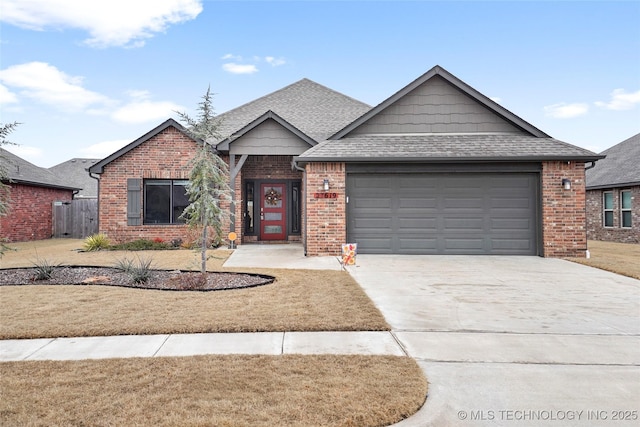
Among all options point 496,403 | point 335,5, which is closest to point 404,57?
point 335,5

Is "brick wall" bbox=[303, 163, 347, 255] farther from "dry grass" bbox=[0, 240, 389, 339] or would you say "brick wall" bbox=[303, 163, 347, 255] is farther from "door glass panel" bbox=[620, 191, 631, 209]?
"door glass panel" bbox=[620, 191, 631, 209]

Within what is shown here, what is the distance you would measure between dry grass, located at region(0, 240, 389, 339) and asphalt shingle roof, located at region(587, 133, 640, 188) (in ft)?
50.3

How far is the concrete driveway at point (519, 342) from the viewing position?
258 centimetres

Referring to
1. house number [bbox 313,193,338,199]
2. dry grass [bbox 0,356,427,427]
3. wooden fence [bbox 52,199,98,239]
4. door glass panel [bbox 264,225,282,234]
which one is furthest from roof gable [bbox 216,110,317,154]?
dry grass [bbox 0,356,427,427]

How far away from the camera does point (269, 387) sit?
2.77 m

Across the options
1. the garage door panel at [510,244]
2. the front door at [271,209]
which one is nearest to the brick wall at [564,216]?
the garage door panel at [510,244]

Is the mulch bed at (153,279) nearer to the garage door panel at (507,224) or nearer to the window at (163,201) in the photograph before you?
the window at (163,201)

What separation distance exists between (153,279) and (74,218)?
48.1 ft

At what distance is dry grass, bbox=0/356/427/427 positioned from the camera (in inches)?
92.6

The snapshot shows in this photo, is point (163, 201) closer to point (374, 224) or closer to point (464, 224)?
point (374, 224)

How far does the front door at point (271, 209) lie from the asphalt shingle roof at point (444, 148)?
386 centimetres

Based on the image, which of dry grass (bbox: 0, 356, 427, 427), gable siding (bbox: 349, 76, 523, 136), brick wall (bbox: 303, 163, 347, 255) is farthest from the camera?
gable siding (bbox: 349, 76, 523, 136)

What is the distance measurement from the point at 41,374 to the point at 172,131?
12043mm

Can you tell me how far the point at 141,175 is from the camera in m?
13.7
